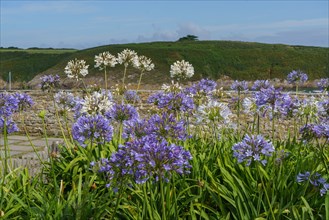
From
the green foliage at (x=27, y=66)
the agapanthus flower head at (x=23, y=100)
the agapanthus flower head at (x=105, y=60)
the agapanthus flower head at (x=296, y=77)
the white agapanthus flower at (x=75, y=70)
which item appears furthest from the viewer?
the green foliage at (x=27, y=66)

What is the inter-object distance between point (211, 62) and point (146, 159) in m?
87.1

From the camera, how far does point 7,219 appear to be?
4.98 meters

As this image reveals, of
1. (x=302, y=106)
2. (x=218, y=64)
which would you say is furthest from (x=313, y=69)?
(x=302, y=106)

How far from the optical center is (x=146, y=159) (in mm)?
3578

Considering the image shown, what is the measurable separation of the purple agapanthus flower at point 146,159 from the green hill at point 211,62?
72.8 metres

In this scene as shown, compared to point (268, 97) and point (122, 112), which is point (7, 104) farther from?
point (268, 97)

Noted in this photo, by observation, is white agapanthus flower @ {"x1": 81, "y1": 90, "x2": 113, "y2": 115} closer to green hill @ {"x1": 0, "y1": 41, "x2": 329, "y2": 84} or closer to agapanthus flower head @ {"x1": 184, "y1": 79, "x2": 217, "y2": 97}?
agapanthus flower head @ {"x1": 184, "y1": 79, "x2": 217, "y2": 97}

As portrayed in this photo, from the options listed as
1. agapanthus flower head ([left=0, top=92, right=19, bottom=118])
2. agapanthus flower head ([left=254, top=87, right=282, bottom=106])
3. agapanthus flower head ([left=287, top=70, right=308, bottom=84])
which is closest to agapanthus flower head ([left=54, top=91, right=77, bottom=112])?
agapanthus flower head ([left=0, top=92, right=19, bottom=118])

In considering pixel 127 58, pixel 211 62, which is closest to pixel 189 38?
pixel 211 62

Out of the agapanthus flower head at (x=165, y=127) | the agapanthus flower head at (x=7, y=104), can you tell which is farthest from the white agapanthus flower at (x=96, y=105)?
the agapanthus flower head at (x=165, y=127)

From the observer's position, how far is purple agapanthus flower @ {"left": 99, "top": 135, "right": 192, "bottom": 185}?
3580 mm

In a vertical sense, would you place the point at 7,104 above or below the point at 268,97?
below

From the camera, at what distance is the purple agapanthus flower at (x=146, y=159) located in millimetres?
3580

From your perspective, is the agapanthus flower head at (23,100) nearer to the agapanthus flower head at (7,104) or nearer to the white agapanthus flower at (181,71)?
the agapanthus flower head at (7,104)
